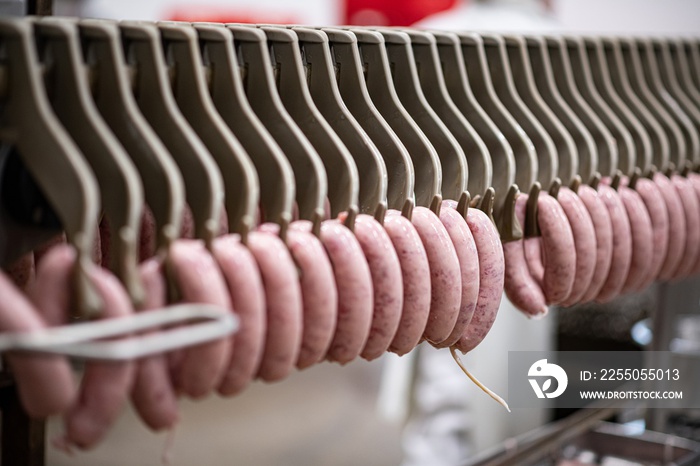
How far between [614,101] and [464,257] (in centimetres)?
74

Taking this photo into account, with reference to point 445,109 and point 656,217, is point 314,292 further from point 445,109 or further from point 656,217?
point 656,217

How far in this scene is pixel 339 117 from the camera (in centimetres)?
121

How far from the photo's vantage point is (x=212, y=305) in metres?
0.86

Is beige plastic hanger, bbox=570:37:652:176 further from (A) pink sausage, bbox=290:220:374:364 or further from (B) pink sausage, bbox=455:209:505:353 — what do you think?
(A) pink sausage, bbox=290:220:374:364

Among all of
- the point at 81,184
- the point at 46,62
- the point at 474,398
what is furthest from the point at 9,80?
the point at 474,398

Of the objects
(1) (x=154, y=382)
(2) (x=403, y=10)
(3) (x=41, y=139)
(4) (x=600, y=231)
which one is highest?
(2) (x=403, y=10)

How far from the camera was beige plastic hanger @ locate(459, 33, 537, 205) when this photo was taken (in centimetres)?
141

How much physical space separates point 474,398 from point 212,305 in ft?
9.27

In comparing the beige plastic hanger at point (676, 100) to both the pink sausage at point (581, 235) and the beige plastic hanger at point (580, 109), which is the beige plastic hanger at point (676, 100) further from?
the pink sausage at point (581, 235)

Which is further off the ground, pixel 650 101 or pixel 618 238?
pixel 650 101

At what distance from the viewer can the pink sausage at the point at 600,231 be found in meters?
1.43

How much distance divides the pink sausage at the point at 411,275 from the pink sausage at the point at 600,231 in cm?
45

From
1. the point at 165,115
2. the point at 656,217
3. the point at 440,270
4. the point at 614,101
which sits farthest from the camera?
the point at 614,101

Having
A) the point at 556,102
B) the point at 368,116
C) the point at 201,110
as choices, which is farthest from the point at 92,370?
the point at 556,102
